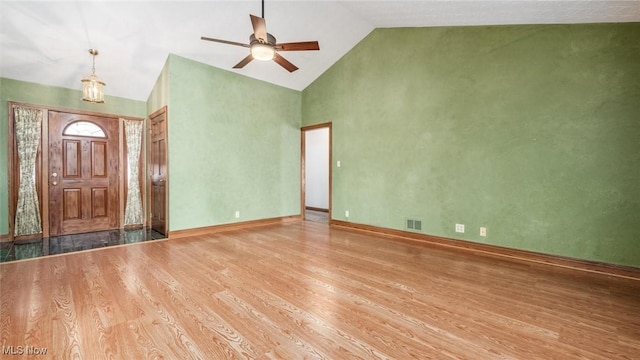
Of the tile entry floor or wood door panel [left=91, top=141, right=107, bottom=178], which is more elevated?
wood door panel [left=91, top=141, right=107, bottom=178]

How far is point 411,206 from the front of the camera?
4.61 metres

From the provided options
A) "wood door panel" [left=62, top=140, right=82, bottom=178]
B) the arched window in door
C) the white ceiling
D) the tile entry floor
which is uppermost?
the white ceiling

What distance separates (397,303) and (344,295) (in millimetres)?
469

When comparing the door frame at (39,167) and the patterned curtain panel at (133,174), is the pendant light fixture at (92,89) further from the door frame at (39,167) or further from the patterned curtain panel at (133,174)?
the patterned curtain panel at (133,174)

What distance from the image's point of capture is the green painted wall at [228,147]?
462 centimetres

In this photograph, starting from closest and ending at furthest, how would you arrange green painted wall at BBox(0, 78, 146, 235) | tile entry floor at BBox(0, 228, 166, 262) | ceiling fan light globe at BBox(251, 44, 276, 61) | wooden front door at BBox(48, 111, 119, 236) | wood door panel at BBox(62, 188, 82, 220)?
1. ceiling fan light globe at BBox(251, 44, 276, 61)
2. tile entry floor at BBox(0, 228, 166, 262)
3. green painted wall at BBox(0, 78, 146, 235)
4. wooden front door at BBox(48, 111, 119, 236)
5. wood door panel at BBox(62, 188, 82, 220)

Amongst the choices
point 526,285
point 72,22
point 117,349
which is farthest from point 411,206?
point 72,22

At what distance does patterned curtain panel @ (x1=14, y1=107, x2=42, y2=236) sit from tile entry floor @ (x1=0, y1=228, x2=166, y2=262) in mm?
302

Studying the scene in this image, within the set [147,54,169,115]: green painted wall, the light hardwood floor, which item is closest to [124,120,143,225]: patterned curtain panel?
[147,54,169,115]: green painted wall

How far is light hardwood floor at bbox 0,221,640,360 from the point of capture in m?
1.73

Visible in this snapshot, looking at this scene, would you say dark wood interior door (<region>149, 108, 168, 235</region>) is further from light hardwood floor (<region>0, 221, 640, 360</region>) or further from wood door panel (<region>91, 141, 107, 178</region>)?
light hardwood floor (<region>0, 221, 640, 360</region>)

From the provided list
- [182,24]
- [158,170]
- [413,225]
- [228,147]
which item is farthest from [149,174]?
[413,225]

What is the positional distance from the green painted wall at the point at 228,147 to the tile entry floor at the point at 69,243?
785 millimetres

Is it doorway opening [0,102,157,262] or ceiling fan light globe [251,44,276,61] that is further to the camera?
doorway opening [0,102,157,262]
